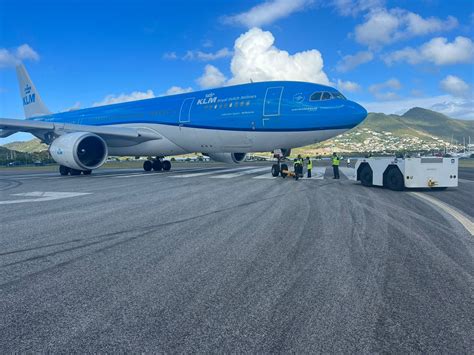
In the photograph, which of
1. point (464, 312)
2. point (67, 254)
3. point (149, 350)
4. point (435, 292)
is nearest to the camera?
point (149, 350)

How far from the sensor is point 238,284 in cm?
357

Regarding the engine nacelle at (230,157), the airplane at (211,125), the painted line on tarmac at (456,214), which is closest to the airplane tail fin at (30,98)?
the airplane at (211,125)

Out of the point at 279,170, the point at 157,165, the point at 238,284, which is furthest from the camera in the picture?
the point at 157,165

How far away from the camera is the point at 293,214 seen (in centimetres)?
746

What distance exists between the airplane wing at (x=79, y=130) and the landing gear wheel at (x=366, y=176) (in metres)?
12.4

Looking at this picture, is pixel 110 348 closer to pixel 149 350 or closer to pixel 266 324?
pixel 149 350

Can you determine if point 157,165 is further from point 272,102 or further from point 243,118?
point 272,102

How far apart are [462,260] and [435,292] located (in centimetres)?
131

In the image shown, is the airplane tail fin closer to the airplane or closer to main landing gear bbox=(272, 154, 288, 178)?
the airplane

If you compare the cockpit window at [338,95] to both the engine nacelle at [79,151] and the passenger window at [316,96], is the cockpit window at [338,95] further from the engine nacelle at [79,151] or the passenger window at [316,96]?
the engine nacelle at [79,151]

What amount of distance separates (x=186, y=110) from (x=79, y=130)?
6.40 meters

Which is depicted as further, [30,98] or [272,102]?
[30,98]

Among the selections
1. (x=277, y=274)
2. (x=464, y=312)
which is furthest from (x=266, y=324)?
(x=464, y=312)

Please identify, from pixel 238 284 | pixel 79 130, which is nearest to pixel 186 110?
pixel 79 130
